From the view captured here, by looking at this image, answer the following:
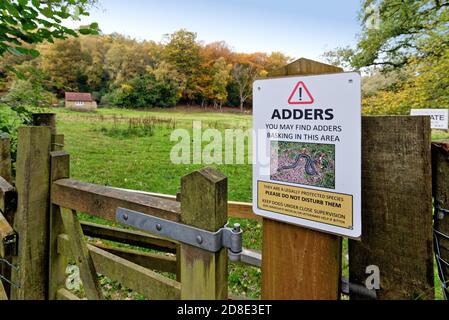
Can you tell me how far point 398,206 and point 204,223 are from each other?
53 cm

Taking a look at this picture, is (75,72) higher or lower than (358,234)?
higher

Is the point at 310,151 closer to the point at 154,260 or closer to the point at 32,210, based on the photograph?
the point at 32,210

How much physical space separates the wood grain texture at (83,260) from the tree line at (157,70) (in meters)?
22.8

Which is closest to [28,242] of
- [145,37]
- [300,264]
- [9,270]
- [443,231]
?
[9,270]

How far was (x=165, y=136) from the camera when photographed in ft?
39.2

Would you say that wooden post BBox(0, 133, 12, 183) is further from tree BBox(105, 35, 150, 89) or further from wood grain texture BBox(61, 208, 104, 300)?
tree BBox(105, 35, 150, 89)

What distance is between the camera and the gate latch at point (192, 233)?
0.82m

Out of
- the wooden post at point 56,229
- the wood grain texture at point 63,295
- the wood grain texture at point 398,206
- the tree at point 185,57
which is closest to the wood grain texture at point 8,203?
the wooden post at point 56,229

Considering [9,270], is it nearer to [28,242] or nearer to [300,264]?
[28,242]

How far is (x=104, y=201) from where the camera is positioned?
1098mm

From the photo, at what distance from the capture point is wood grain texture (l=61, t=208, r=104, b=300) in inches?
46.3

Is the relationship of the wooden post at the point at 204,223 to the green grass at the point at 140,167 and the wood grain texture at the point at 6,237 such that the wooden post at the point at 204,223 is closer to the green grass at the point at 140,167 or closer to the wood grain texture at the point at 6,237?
the wood grain texture at the point at 6,237

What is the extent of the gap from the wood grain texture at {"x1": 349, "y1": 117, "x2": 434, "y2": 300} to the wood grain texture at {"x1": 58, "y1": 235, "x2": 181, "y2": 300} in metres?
0.62

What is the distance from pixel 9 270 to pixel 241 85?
26825 millimetres
